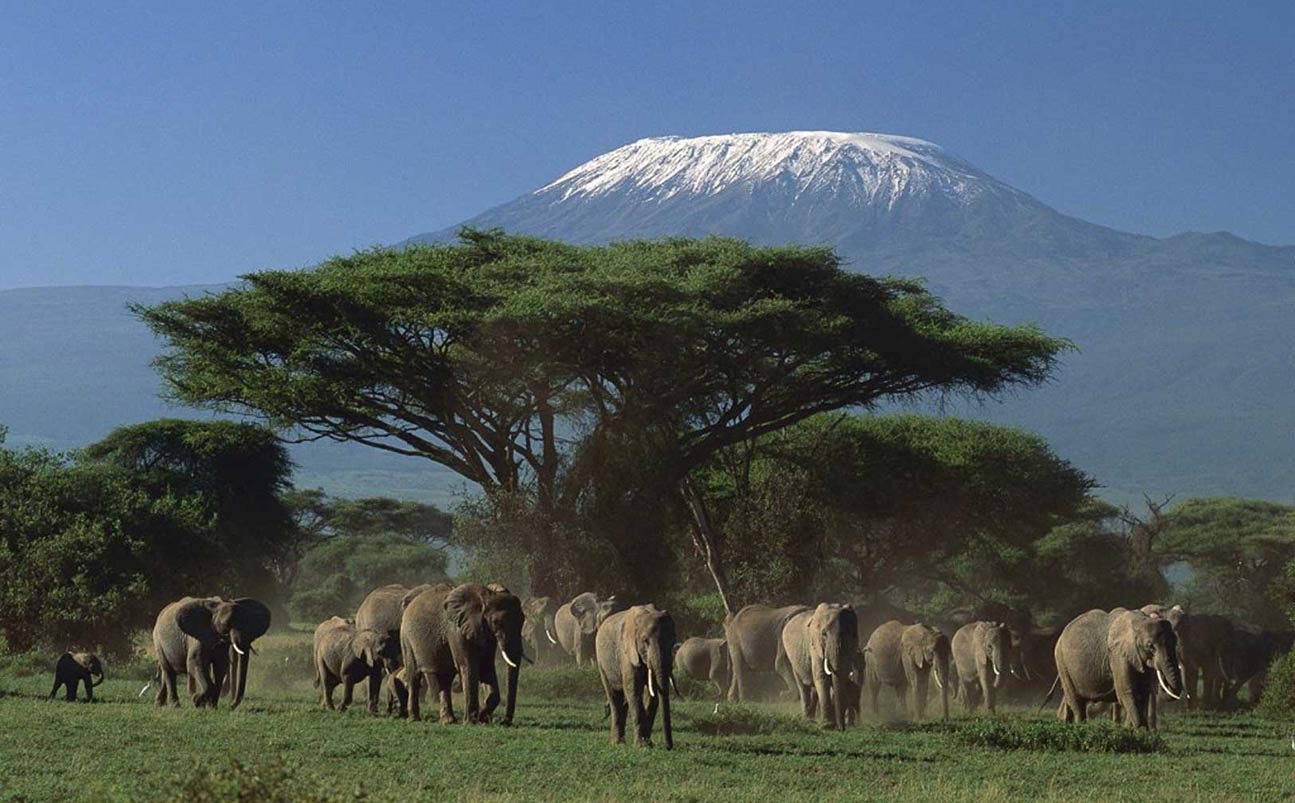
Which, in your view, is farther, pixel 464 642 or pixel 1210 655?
pixel 1210 655

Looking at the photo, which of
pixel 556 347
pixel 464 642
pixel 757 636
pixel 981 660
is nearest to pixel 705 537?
pixel 556 347

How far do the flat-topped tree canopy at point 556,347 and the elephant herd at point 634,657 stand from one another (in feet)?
35.2

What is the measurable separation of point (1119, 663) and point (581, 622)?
46.9 feet

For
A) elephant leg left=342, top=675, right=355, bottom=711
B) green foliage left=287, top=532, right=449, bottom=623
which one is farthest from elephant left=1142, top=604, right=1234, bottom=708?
green foliage left=287, top=532, right=449, bottom=623

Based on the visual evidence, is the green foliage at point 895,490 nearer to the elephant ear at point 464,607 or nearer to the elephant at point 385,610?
the elephant at point 385,610

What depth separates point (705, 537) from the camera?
47.2m

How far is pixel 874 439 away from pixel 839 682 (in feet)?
95.2

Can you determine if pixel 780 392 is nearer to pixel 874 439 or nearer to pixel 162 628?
pixel 874 439

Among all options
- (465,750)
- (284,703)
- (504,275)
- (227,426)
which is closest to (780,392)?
(504,275)

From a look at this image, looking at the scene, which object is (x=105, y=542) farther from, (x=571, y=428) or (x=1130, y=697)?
(x=1130, y=697)

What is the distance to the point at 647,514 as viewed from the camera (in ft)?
145

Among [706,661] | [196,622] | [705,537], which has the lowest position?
[706,661]

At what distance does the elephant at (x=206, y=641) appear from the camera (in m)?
25.6

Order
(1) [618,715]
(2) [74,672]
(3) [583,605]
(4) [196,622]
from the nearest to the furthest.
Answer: (1) [618,715] → (4) [196,622] → (2) [74,672] → (3) [583,605]
